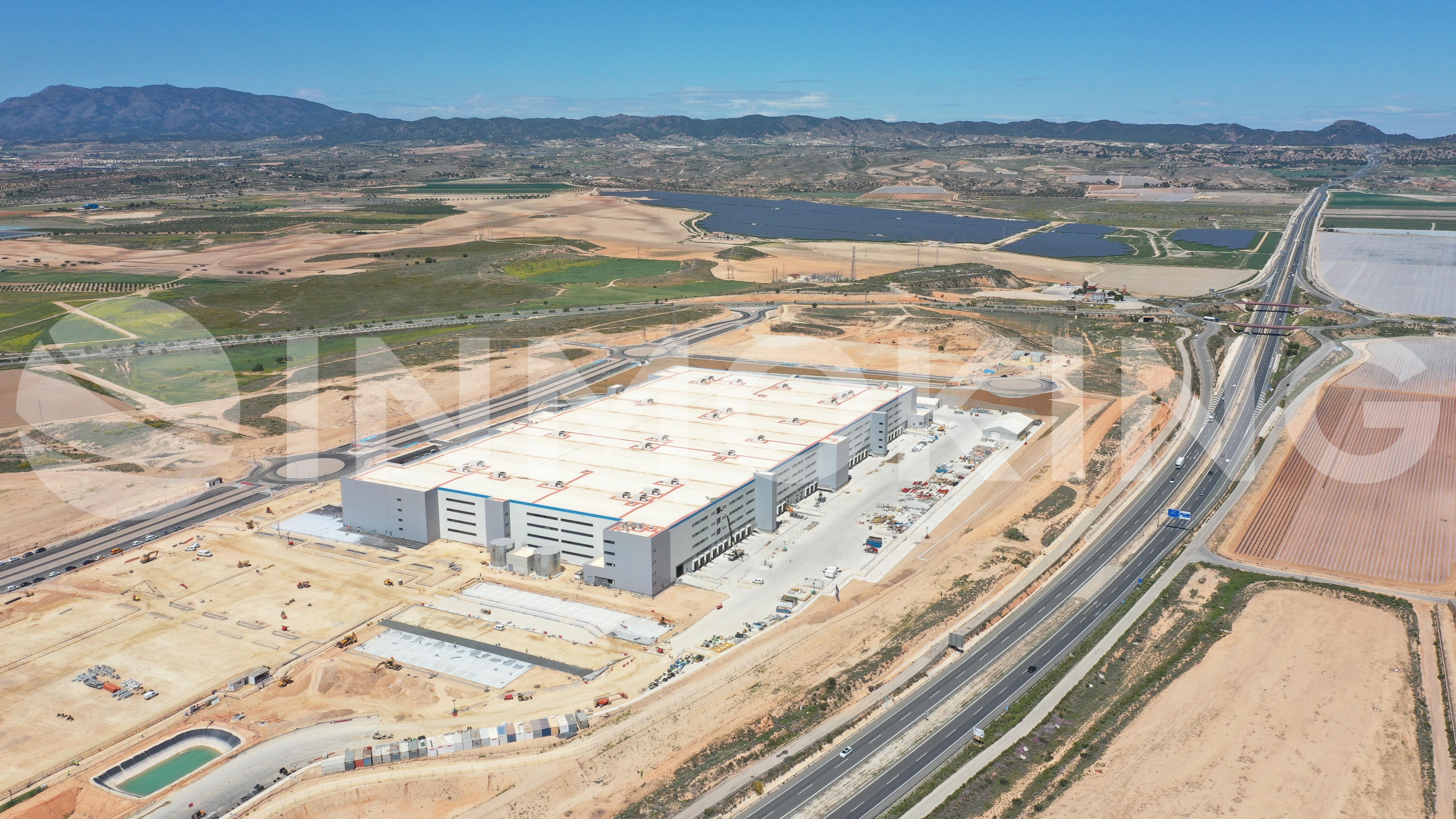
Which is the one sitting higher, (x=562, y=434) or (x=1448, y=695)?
(x=562, y=434)

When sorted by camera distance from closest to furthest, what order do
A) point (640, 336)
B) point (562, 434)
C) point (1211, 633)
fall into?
point (1211, 633)
point (562, 434)
point (640, 336)

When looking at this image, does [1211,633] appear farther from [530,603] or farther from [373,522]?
[373,522]

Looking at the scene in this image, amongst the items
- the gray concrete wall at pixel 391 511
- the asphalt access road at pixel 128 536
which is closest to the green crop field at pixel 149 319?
the asphalt access road at pixel 128 536

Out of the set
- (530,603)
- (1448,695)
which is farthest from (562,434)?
(1448,695)

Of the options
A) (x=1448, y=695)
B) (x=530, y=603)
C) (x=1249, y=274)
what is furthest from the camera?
(x=1249, y=274)

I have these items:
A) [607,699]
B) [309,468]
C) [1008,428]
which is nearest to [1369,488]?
[1008,428]

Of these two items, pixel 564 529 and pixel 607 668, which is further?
pixel 564 529

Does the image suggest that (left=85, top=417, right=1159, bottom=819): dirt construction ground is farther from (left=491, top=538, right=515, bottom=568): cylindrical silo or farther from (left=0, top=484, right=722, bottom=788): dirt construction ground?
(left=491, top=538, right=515, bottom=568): cylindrical silo

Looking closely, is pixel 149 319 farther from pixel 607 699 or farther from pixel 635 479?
pixel 607 699
